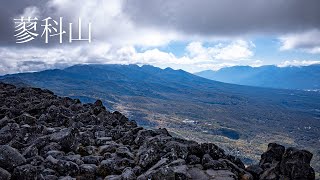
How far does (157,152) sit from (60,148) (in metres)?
6.83

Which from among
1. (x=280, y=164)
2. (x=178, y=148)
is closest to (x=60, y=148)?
(x=178, y=148)

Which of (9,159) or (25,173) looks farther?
(9,159)

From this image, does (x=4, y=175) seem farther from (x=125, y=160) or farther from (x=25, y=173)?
(x=125, y=160)

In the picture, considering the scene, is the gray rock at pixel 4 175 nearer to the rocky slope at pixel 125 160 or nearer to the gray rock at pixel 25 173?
the rocky slope at pixel 125 160

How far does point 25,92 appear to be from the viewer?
2077 inches

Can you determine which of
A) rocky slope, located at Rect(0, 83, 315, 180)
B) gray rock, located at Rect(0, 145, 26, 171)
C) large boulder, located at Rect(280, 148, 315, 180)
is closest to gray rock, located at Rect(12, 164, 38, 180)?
rocky slope, located at Rect(0, 83, 315, 180)

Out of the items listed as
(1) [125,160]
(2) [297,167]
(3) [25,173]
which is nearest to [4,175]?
(3) [25,173]

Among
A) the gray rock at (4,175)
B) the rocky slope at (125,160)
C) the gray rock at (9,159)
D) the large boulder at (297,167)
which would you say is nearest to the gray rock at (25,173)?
the rocky slope at (125,160)

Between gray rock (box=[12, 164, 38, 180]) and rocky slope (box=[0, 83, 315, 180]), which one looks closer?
gray rock (box=[12, 164, 38, 180])

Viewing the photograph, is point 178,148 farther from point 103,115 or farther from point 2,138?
point 103,115

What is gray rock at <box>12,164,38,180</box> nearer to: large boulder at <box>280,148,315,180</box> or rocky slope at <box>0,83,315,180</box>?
rocky slope at <box>0,83,315,180</box>

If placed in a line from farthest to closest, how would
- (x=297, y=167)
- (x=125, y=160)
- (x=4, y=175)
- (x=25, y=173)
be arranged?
(x=125, y=160)
(x=297, y=167)
(x=25, y=173)
(x=4, y=175)

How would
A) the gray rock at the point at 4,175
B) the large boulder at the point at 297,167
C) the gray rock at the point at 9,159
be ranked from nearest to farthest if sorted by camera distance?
the gray rock at the point at 4,175 → the large boulder at the point at 297,167 → the gray rock at the point at 9,159

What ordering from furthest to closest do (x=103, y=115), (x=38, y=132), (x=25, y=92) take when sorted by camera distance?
1. (x=25, y=92)
2. (x=103, y=115)
3. (x=38, y=132)
